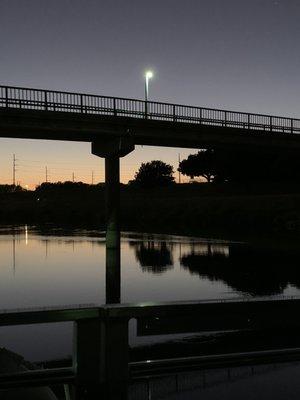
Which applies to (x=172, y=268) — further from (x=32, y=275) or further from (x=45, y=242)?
(x=45, y=242)

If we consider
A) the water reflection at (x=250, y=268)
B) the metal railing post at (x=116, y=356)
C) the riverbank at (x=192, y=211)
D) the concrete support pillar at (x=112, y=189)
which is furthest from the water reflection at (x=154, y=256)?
the metal railing post at (x=116, y=356)

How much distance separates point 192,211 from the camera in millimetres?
72375

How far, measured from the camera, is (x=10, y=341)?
40.7 ft

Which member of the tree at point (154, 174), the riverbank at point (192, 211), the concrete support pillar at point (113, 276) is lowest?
the concrete support pillar at point (113, 276)

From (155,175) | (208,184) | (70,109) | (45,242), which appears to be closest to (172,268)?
(70,109)

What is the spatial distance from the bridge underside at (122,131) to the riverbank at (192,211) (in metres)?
10.7

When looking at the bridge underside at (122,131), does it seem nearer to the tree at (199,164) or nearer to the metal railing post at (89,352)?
the metal railing post at (89,352)

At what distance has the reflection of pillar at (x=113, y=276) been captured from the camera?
19.8 meters

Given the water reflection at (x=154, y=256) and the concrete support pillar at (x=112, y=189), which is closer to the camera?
the water reflection at (x=154, y=256)

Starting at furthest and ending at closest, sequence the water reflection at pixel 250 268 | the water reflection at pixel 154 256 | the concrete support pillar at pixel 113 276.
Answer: the water reflection at pixel 154 256 < the water reflection at pixel 250 268 < the concrete support pillar at pixel 113 276

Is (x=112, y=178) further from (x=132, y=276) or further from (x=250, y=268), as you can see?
(x=250, y=268)

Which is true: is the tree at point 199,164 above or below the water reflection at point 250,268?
above

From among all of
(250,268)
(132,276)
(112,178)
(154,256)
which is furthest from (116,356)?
(112,178)

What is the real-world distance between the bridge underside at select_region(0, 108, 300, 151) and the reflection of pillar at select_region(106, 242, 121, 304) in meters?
9.60
